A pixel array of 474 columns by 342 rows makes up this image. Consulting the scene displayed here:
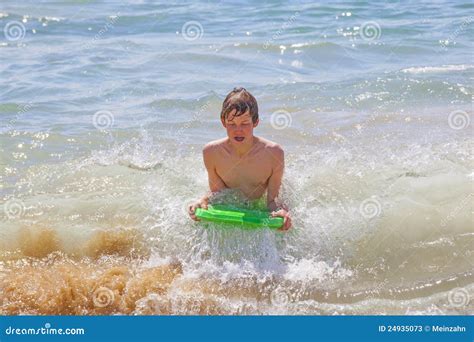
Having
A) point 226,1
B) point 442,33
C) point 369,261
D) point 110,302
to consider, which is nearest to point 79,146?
point 110,302

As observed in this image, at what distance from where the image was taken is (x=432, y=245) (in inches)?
196

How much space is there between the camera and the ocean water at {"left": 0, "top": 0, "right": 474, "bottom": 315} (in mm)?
4430

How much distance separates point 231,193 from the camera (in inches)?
201

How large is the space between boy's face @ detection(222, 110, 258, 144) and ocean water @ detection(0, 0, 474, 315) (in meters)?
0.55

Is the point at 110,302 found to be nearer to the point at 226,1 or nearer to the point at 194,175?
the point at 194,175

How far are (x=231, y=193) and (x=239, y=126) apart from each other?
67cm

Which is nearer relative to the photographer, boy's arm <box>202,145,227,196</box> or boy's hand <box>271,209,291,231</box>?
boy's hand <box>271,209,291,231</box>

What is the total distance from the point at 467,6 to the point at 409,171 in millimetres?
9024

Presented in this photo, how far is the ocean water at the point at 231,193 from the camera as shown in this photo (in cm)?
443

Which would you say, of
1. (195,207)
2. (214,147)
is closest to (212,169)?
(214,147)

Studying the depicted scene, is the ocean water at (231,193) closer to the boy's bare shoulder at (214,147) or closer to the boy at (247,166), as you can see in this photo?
the boy at (247,166)

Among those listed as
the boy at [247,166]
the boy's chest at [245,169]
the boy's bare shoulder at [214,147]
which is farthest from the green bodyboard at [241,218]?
the boy's bare shoulder at [214,147]

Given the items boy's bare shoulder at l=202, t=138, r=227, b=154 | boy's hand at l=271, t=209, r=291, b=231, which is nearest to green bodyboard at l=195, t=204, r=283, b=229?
boy's hand at l=271, t=209, r=291, b=231

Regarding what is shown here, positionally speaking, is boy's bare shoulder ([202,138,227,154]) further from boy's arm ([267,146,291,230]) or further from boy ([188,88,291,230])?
boy's arm ([267,146,291,230])
